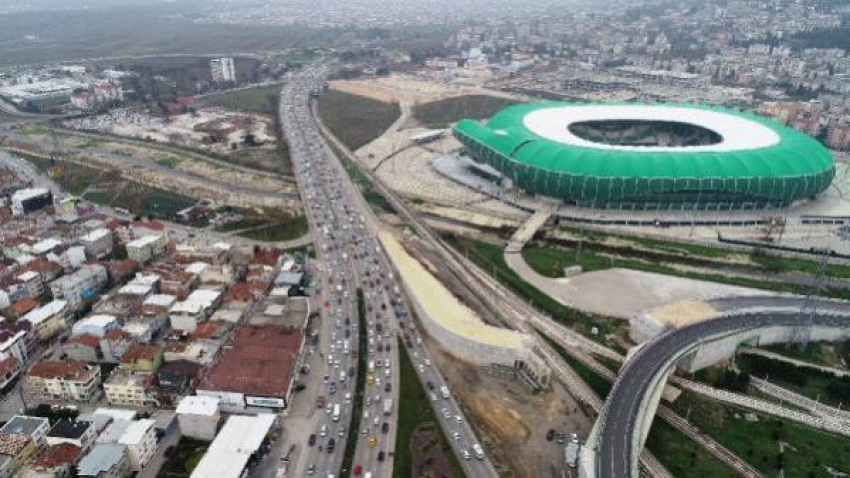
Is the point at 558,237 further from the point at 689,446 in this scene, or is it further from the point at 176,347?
the point at 176,347

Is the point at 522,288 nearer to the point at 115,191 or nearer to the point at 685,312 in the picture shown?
the point at 685,312

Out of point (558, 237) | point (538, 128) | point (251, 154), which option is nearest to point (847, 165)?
point (538, 128)

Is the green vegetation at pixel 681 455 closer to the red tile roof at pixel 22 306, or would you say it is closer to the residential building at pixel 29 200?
the red tile roof at pixel 22 306

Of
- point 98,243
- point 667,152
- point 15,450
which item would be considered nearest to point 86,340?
point 15,450

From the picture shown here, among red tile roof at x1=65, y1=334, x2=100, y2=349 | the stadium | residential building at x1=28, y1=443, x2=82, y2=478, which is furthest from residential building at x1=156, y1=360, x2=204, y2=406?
the stadium

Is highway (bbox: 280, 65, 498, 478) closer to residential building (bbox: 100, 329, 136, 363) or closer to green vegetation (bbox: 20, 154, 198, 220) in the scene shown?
residential building (bbox: 100, 329, 136, 363)

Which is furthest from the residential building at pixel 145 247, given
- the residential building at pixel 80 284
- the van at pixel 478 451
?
the van at pixel 478 451
